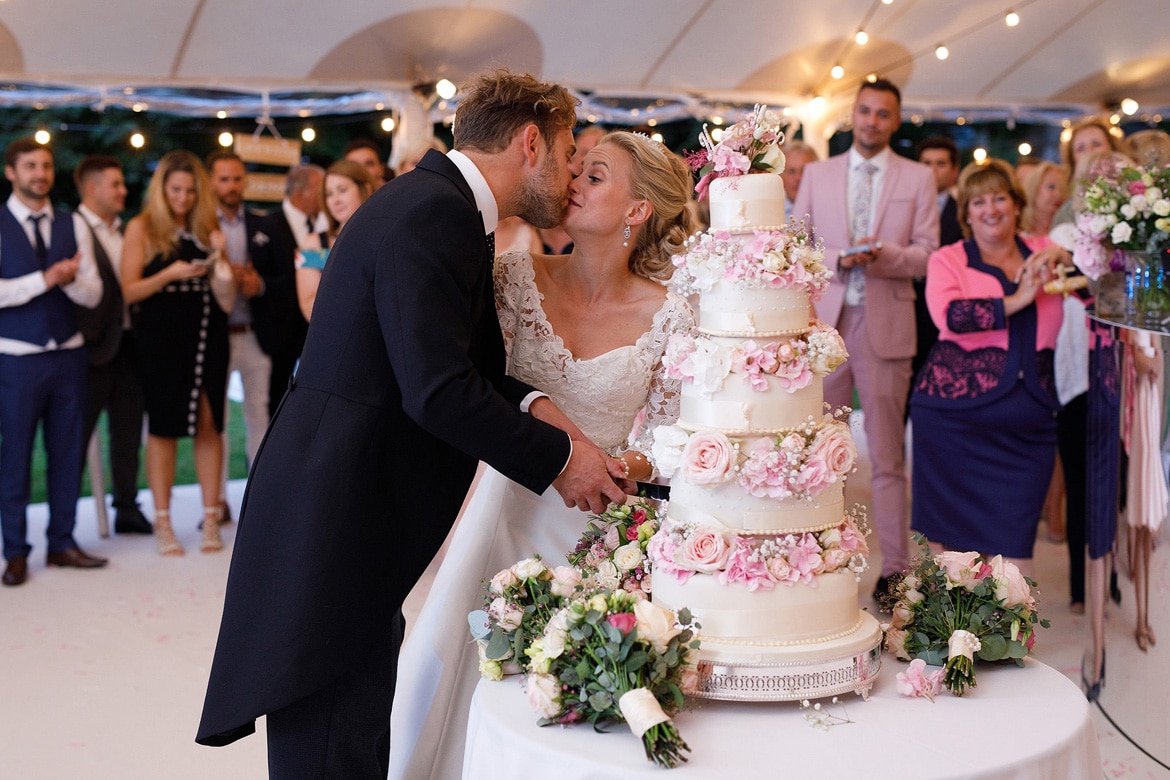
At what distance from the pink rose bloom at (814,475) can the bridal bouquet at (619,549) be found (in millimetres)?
449

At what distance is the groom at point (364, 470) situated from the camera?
230 centimetres

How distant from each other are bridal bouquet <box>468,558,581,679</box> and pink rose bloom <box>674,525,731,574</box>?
319 millimetres

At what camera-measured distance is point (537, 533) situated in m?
3.09

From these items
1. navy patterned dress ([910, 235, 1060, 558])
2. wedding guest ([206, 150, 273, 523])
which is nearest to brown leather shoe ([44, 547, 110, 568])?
wedding guest ([206, 150, 273, 523])

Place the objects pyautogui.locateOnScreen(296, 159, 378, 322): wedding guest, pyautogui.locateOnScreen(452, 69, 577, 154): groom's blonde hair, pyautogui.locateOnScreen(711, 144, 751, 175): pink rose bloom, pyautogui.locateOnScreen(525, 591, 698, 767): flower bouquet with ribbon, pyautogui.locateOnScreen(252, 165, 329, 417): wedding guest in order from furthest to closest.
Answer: pyautogui.locateOnScreen(252, 165, 329, 417): wedding guest
pyautogui.locateOnScreen(296, 159, 378, 322): wedding guest
pyautogui.locateOnScreen(452, 69, 577, 154): groom's blonde hair
pyautogui.locateOnScreen(711, 144, 751, 175): pink rose bloom
pyautogui.locateOnScreen(525, 591, 698, 767): flower bouquet with ribbon

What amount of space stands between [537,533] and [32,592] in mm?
3598

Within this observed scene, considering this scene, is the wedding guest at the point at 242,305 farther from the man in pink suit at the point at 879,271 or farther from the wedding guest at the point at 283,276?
the man in pink suit at the point at 879,271

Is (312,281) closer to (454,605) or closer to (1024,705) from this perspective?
(454,605)

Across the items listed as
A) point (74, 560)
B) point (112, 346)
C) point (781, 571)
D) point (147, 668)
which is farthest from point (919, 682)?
point (112, 346)

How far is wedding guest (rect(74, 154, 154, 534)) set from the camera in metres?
6.07

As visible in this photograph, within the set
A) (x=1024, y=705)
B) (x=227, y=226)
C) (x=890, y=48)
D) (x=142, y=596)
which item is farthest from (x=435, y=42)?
(x=1024, y=705)

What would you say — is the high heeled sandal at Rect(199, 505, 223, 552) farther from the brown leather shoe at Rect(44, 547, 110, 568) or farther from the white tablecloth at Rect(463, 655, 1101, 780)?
the white tablecloth at Rect(463, 655, 1101, 780)

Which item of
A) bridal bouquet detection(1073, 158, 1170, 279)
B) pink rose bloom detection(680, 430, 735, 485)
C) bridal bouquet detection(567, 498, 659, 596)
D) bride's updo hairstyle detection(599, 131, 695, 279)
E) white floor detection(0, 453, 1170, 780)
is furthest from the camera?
bridal bouquet detection(1073, 158, 1170, 279)

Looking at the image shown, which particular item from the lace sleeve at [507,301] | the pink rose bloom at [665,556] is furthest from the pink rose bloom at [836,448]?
the lace sleeve at [507,301]
